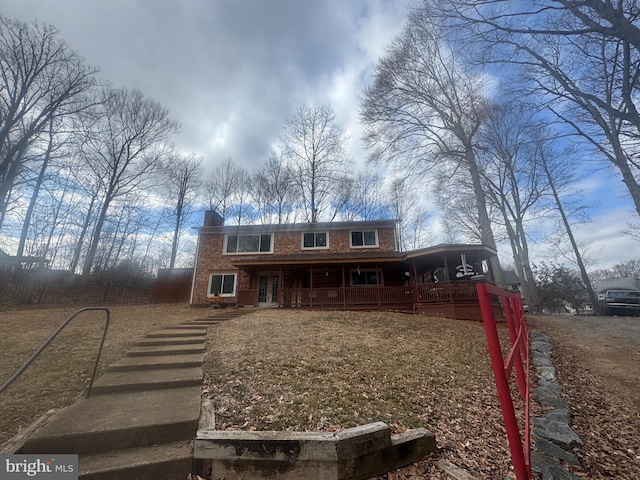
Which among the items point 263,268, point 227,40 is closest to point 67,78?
point 227,40

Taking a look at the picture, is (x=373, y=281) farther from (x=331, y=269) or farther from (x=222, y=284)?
(x=222, y=284)

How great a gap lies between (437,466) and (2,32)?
24.2 metres

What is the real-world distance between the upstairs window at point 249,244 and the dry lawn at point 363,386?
9.44 meters

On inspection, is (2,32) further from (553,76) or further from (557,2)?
(553,76)

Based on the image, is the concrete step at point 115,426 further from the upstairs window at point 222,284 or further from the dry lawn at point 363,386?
the upstairs window at point 222,284

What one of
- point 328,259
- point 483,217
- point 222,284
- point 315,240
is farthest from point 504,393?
point 222,284

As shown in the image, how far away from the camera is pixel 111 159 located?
→ 19906 mm

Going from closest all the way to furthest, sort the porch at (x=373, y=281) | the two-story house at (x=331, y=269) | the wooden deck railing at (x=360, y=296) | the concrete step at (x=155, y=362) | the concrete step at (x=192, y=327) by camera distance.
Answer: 1. the concrete step at (x=155, y=362)
2. the concrete step at (x=192, y=327)
3. the porch at (x=373, y=281)
4. the wooden deck railing at (x=360, y=296)
5. the two-story house at (x=331, y=269)

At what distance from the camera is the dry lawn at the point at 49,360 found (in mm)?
3438

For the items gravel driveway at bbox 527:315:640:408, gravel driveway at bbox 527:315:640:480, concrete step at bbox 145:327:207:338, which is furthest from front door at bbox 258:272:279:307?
gravel driveway at bbox 527:315:640:408

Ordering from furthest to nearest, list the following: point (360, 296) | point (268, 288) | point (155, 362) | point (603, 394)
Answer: point (268, 288) → point (360, 296) → point (155, 362) → point (603, 394)

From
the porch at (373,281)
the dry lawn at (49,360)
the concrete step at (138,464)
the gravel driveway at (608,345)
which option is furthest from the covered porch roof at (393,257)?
the concrete step at (138,464)

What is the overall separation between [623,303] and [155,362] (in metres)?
23.4

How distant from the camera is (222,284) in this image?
1645cm
